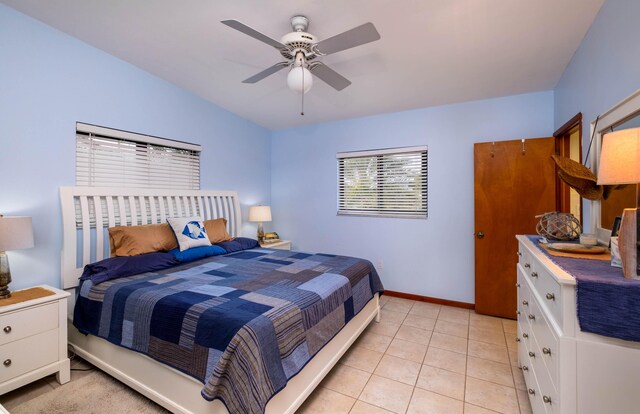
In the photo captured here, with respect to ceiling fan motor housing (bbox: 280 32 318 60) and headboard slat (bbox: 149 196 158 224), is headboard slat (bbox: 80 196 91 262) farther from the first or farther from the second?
ceiling fan motor housing (bbox: 280 32 318 60)

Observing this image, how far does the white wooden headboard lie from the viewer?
2.46 m

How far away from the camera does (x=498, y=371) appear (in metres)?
2.25

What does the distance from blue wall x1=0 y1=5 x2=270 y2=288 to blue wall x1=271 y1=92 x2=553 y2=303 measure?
7.70 feet

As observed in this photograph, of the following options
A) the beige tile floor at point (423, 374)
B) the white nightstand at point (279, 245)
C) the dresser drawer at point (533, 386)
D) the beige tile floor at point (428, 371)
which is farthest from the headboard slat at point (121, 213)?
the dresser drawer at point (533, 386)

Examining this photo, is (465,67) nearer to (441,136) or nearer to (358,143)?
(441,136)

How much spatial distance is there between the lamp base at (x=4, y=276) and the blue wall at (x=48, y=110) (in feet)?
0.79

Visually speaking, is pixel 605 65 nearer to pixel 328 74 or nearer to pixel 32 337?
pixel 328 74

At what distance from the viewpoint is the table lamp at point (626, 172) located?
1099mm

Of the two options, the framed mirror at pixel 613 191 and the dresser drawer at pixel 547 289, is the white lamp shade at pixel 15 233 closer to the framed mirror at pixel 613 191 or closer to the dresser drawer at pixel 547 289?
the dresser drawer at pixel 547 289

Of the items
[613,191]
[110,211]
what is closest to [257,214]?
[110,211]

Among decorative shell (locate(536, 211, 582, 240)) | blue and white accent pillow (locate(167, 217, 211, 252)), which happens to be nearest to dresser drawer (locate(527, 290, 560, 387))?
decorative shell (locate(536, 211, 582, 240))

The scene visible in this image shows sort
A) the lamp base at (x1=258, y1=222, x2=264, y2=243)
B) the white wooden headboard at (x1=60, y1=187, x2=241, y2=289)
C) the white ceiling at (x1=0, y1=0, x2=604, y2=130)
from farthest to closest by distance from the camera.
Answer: the lamp base at (x1=258, y1=222, x2=264, y2=243) < the white wooden headboard at (x1=60, y1=187, x2=241, y2=289) < the white ceiling at (x1=0, y1=0, x2=604, y2=130)

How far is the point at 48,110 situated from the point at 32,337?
1.82m

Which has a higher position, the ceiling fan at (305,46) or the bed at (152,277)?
the ceiling fan at (305,46)
